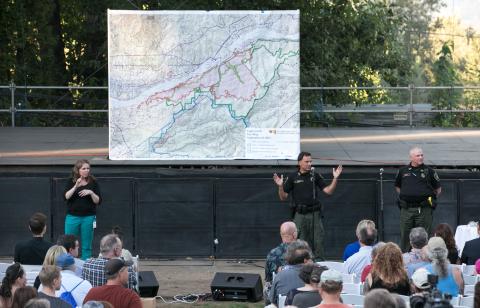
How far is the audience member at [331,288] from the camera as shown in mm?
8922

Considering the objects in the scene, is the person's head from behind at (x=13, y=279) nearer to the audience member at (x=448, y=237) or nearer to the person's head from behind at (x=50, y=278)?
the person's head from behind at (x=50, y=278)

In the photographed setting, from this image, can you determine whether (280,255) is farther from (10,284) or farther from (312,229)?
(312,229)

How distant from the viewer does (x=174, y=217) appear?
59.8 ft

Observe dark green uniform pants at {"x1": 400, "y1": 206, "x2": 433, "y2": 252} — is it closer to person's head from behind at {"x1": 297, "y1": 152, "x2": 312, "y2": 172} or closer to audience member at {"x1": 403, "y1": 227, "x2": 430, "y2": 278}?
person's head from behind at {"x1": 297, "y1": 152, "x2": 312, "y2": 172}

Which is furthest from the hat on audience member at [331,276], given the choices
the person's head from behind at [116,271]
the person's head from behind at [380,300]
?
the person's head from behind at [116,271]

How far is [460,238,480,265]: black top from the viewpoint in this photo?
12.9m

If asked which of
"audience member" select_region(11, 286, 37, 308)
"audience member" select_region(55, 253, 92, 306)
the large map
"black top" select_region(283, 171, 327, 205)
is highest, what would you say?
the large map

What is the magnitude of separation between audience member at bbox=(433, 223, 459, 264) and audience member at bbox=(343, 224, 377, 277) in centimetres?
79

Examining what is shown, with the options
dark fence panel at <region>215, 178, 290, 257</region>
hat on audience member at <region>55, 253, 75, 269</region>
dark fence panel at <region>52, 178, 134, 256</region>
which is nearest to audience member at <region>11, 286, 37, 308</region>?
hat on audience member at <region>55, 253, 75, 269</region>

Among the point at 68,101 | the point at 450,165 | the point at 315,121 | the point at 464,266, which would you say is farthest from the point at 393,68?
the point at 464,266

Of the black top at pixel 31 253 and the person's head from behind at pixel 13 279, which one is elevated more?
the person's head from behind at pixel 13 279

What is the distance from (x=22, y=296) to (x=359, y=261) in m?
4.62

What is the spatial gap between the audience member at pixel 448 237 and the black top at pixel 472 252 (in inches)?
4.8

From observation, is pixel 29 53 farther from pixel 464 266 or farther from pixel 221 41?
pixel 464 266
